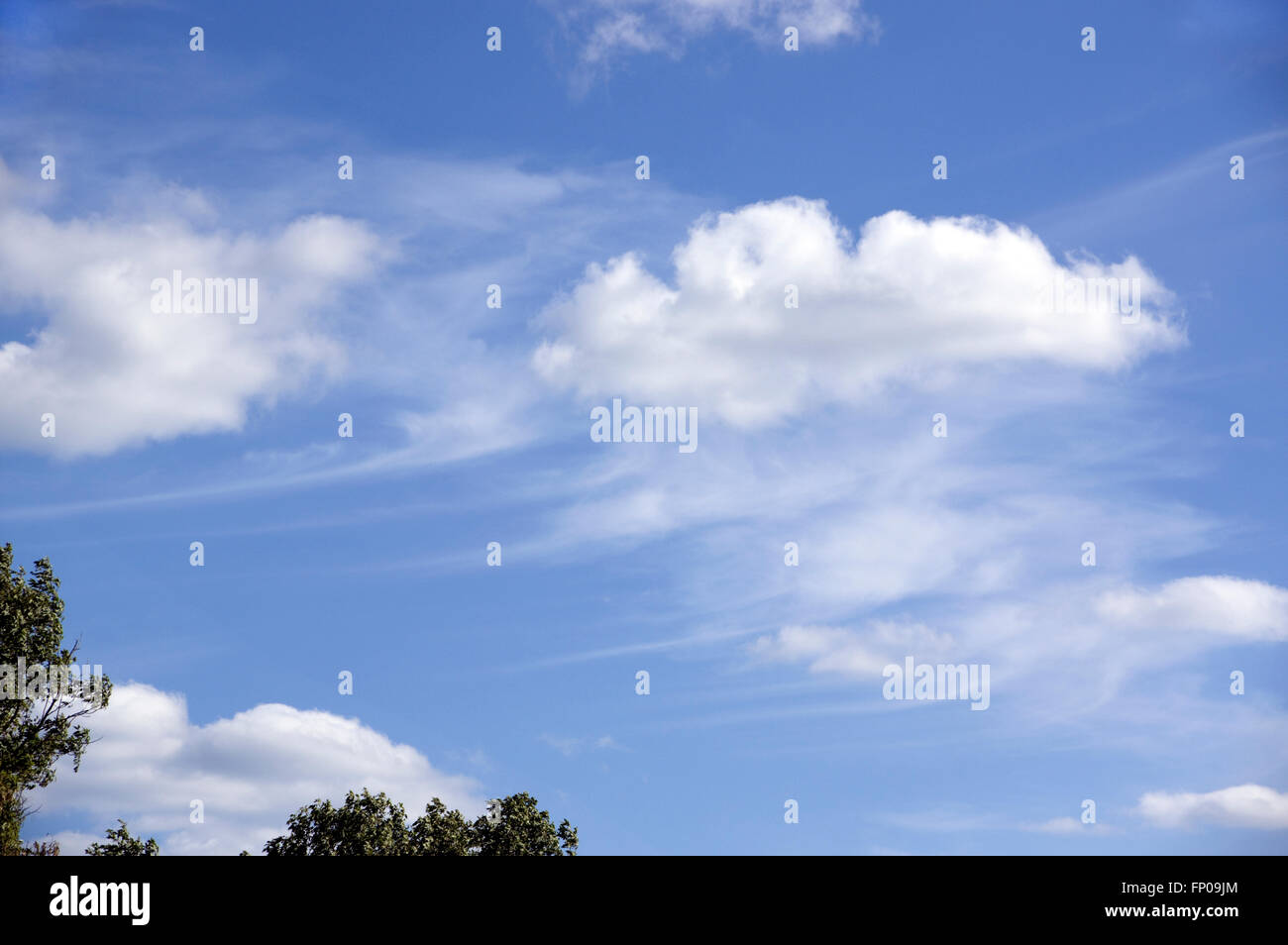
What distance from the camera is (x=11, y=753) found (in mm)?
56812

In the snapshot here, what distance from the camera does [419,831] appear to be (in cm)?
7450

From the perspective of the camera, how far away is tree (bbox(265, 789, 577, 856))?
72.9m

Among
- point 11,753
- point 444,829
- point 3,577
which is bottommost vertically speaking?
point 444,829

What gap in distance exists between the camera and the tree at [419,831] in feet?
239
